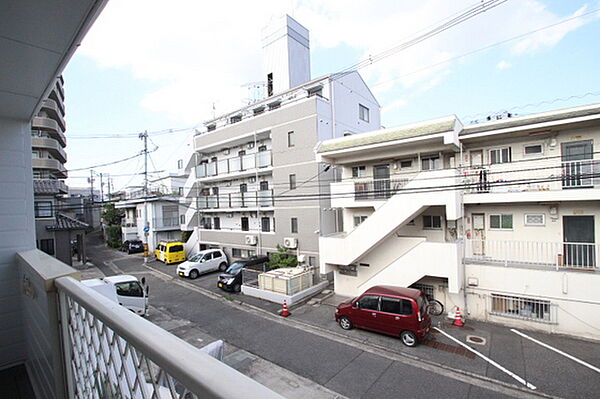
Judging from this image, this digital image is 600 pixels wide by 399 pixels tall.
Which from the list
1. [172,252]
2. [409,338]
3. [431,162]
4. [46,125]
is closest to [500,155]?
[431,162]

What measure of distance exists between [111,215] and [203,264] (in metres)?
19.1

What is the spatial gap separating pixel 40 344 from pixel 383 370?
6.14m

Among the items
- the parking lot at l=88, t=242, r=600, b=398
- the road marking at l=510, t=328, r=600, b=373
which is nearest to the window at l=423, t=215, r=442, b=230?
the parking lot at l=88, t=242, r=600, b=398

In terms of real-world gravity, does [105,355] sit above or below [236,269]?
above

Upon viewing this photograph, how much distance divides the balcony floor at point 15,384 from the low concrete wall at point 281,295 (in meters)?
7.75

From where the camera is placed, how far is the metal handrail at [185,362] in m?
0.52

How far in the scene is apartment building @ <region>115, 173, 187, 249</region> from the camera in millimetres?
22094

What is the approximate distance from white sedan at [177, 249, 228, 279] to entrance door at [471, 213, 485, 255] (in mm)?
Answer: 12320

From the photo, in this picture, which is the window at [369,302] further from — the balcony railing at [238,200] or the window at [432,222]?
the balcony railing at [238,200]

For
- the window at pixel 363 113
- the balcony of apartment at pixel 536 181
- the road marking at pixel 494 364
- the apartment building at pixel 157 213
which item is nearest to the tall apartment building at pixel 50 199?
the apartment building at pixel 157 213

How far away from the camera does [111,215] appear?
28.2m

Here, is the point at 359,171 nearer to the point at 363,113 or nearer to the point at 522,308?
the point at 363,113

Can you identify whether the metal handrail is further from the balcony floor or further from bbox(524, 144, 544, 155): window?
bbox(524, 144, 544, 155): window

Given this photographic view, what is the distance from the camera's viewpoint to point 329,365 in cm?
640
